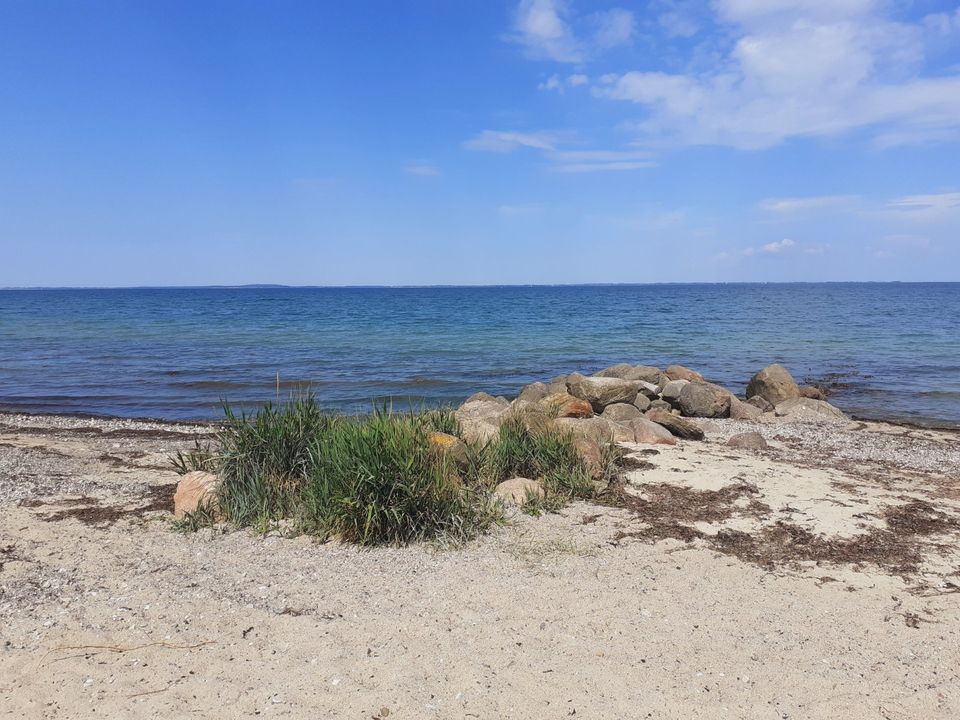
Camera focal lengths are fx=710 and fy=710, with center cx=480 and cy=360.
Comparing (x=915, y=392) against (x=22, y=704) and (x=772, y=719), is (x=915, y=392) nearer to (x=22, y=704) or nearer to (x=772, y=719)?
(x=772, y=719)

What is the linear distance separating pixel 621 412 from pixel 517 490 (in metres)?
7.26

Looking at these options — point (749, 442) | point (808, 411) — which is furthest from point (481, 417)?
point (808, 411)

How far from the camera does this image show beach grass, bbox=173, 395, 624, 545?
6.80 meters

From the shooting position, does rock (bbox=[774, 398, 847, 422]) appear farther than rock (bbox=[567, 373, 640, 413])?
Yes

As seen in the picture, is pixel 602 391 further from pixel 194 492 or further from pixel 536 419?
pixel 194 492

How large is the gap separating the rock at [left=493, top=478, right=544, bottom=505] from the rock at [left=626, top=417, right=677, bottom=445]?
4.11 meters

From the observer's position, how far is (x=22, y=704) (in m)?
4.16

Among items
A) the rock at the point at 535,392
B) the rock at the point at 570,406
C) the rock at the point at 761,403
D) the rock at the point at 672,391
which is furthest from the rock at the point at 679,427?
the rock at the point at 761,403

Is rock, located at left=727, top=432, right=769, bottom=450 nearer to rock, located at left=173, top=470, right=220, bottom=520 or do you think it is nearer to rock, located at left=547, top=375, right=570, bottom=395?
rock, located at left=547, top=375, right=570, bottom=395

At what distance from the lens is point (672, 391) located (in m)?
17.3

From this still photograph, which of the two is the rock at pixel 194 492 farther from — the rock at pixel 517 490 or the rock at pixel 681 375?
the rock at pixel 681 375

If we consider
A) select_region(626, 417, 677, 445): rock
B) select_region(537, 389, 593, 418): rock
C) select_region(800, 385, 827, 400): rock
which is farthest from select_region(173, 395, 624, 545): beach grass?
select_region(800, 385, 827, 400): rock

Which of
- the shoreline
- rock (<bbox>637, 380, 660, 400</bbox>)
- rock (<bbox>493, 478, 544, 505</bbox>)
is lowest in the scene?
the shoreline

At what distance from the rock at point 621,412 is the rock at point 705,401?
1911mm
